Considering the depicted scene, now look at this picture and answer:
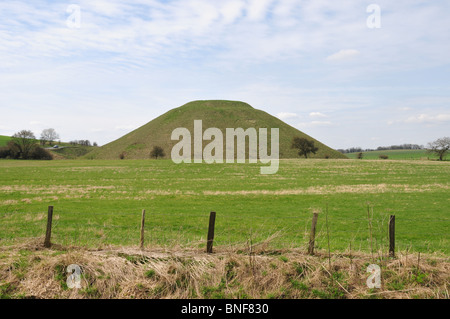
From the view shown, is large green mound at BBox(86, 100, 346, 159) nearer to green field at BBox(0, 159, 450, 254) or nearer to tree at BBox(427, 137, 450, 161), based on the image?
tree at BBox(427, 137, 450, 161)

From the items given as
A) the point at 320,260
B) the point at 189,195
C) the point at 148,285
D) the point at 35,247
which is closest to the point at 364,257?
the point at 320,260

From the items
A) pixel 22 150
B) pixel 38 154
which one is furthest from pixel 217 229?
pixel 22 150

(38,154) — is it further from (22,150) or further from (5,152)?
(5,152)

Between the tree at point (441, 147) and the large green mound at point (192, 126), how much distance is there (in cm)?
3592

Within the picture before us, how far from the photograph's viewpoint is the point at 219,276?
27.2 ft

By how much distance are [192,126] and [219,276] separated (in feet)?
493

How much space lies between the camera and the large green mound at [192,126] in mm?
140375

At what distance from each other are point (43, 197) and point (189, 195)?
41.1 feet

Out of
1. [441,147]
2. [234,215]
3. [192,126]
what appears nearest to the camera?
[234,215]

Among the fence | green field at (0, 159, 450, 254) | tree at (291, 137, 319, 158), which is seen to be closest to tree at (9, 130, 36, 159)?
tree at (291, 137, 319, 158)
